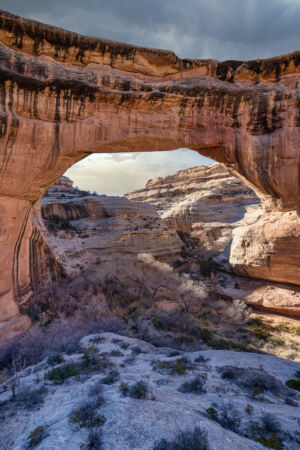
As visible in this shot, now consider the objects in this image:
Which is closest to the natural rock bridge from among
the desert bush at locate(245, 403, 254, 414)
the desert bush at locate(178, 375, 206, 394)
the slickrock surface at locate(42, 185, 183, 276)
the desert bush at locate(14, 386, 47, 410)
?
the desert bush at locate(14, 386, 47, 410)

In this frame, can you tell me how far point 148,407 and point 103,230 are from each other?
17.3 m

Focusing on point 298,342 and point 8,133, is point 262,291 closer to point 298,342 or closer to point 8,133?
point 298,342

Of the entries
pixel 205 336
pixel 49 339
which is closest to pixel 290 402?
pixel 205 336

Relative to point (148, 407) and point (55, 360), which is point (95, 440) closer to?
point (148, 407)

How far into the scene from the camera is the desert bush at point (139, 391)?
330cm

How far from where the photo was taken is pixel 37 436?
248cm

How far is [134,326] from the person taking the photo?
940cm

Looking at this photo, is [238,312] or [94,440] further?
[238,312]

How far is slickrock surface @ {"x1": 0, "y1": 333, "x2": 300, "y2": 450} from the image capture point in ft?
8.00

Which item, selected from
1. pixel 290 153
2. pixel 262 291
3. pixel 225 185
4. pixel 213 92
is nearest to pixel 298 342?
pixel 262 291

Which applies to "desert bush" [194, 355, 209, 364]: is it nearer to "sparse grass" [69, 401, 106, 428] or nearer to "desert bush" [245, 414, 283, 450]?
"desert bush" [245, 414, 283, 450]

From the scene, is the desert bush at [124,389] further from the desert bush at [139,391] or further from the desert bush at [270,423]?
the desert bush at [270,423]

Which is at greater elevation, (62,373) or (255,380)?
(62,373)

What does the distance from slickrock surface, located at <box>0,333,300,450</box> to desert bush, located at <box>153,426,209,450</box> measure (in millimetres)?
78
